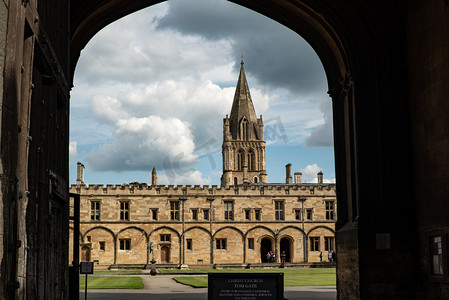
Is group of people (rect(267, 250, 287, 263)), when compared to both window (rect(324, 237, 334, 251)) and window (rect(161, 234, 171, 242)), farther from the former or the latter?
window (rect(161, 234, 171, 242))

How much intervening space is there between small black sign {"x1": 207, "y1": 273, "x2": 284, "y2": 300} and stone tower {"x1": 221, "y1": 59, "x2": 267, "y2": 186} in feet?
320

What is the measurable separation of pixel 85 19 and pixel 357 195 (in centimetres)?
823

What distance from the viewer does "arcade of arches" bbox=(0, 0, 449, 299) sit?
1030 cm

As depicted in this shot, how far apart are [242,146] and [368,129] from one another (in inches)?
3731

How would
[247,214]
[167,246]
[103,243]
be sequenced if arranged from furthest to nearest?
1. [247,214]
2. [167,246]
3. [103,243]

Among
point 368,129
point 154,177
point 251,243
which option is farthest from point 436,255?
point 154,177

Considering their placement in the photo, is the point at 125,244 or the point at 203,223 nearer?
the point at 125,244

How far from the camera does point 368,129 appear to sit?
14.6 m

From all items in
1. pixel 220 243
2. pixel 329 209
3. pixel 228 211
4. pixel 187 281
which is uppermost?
pixel 329 209

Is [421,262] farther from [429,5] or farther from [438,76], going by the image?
[429,5]

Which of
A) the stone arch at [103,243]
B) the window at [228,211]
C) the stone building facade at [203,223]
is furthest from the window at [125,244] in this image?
the window at [228,211]

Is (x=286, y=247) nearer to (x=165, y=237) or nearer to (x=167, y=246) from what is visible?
(x=167, y=246)

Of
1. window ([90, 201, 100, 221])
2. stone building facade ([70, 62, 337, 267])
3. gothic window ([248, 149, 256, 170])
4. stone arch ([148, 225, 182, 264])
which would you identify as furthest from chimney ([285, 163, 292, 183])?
window ([90, 201, 100, 221])

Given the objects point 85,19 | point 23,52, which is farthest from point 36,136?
point 85,19
